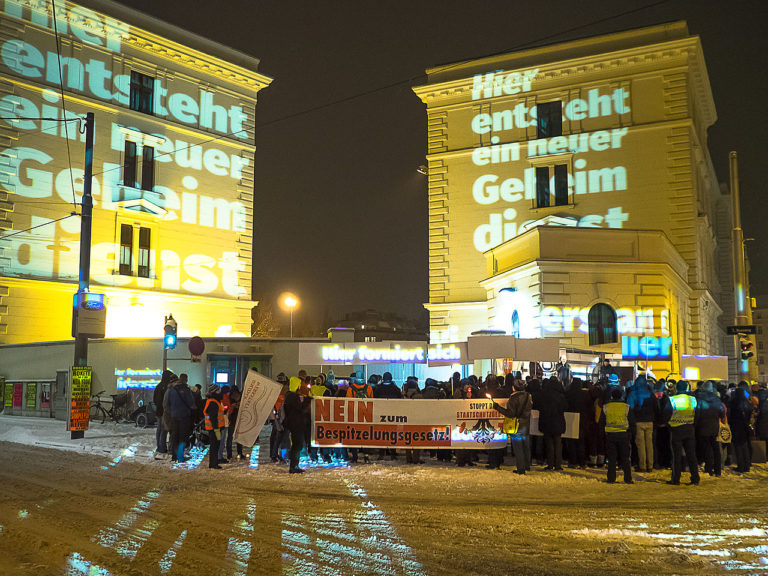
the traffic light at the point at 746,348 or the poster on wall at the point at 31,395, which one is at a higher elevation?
the traffic light at the point at 746,348

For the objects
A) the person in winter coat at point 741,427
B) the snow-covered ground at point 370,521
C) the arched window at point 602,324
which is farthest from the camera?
the arched window at point 602,324

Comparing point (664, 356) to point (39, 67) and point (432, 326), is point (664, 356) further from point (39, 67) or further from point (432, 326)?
point (39, 67)

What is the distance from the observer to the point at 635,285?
2591cm

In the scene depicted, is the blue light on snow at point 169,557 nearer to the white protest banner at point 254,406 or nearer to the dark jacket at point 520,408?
the white protest banner at point 254,406

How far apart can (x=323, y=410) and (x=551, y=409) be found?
4.49 m

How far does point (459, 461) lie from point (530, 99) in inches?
979

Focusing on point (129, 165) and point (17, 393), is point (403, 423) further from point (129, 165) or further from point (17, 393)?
point (129, 165)

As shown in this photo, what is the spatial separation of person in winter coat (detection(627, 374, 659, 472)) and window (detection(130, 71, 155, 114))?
2954cm

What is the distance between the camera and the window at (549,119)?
1372 inches

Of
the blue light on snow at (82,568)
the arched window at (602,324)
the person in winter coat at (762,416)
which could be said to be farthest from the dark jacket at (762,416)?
→ the blue light on snow at (82,568)

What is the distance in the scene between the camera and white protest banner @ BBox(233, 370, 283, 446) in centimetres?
1439

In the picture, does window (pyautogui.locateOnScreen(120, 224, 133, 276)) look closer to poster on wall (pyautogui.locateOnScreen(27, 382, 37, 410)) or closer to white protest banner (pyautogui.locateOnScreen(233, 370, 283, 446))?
poster on wall (pyautogui.locateOnScreen(27, 382, 37, 410))

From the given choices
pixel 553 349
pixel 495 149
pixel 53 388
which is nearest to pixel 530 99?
pixel 495 149

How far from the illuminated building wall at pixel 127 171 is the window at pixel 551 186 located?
53.0 ft
